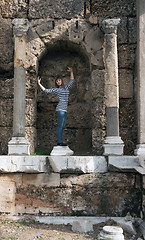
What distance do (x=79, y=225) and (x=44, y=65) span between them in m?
4.42

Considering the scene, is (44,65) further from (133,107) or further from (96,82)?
(133,107)

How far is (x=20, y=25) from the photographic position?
21.8 ft

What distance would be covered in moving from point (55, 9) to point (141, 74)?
292cm

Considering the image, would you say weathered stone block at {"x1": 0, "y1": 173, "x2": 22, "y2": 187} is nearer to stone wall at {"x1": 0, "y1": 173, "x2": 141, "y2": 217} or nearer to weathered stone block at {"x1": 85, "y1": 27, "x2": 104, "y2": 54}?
stone wall at {"x1": 0, "y1": 173, "x2": 141, "y2": 217}

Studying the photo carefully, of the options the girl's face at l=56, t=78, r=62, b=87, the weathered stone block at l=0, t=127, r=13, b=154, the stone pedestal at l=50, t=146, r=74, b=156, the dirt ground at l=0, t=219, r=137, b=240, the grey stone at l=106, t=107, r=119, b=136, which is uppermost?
the girl's face at l=56, t=78, r=62, b=87

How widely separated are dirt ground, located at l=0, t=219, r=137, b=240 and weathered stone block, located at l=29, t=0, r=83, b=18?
522cm

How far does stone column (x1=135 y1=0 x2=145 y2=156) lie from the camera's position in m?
6.50

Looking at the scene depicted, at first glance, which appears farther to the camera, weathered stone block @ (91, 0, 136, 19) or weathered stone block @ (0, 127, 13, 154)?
weathered stone block @ (91, 0, 136, 19)

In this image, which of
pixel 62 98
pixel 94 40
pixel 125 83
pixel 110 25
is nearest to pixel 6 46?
pixel 62 98

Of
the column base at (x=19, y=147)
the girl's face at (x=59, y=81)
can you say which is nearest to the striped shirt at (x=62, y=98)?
the girl's face at (x=59, y=81)

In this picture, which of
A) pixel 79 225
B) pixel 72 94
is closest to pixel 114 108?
pixel 72 94

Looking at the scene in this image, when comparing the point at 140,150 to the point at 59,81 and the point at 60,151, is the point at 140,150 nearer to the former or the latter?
the point at 60,151

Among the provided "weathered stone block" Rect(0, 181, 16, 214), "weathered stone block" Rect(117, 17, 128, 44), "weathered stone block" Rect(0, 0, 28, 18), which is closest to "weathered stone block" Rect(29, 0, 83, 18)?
"weathered stone block" Rect(0, 0, 28, 18)

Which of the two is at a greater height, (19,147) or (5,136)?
(5,136)
